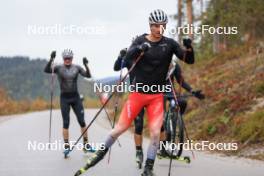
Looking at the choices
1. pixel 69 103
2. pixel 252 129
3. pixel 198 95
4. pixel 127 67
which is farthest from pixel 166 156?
pixel 252 129

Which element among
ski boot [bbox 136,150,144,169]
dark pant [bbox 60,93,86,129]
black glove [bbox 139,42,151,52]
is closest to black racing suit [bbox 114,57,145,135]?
ski boot [bbox 136,150,144,169]

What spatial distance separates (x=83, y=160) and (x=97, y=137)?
6.96 m

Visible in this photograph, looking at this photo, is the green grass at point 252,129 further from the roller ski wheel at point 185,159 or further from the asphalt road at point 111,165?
the roller ski wheel at point 185,159

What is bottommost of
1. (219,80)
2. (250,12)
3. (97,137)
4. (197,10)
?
(97,137)

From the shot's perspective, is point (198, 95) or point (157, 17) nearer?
point (157, 17)

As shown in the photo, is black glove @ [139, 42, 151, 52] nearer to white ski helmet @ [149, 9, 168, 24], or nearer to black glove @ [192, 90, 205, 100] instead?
white ski helmet @ [149, 9, 168, 24]

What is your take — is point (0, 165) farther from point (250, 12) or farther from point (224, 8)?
point (224, 8)

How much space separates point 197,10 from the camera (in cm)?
5162

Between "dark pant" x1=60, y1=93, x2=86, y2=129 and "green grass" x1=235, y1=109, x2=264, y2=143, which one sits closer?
"dark pant" x1=60, y1=93, x2=86, y2=129

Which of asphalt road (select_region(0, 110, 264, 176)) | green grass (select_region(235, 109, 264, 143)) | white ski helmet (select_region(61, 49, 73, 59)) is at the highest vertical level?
white ski helmet (select_region(61, 49, 73, 59))

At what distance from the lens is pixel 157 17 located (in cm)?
888

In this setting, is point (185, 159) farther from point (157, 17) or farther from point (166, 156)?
point (157, 17)

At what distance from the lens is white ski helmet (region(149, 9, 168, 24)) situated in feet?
29.0

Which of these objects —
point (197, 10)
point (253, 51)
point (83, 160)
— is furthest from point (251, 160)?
point (197, 10)
